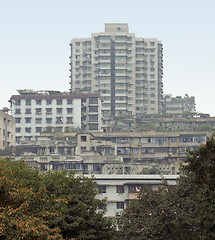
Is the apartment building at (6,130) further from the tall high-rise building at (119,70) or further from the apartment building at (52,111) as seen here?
the tall high-rise building at (119,70)

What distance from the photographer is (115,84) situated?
188m

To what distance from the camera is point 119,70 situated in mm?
189125

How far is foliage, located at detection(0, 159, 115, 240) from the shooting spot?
26.9 metres

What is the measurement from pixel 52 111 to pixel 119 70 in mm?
41757

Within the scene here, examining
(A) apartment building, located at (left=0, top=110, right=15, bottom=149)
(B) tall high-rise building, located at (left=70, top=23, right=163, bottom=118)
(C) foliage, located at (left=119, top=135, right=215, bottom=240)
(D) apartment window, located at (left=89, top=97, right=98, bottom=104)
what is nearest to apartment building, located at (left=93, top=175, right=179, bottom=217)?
(C) foliage, located at (left=119, top=135, right=215, bottom=240)

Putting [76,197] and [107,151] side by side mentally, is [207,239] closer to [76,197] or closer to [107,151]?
[76,197]

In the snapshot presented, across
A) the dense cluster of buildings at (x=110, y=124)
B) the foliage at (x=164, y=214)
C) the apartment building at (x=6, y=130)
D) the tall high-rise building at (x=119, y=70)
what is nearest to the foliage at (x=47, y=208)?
the foliage at (x=164, y=214)

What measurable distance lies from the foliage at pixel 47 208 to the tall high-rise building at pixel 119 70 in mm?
139242

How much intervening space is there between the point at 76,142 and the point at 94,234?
8189 centimetres

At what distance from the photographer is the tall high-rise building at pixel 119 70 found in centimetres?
18850

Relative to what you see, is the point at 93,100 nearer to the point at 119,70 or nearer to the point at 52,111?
the point at 52,111

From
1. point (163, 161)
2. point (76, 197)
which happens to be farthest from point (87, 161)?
point (76, 197)

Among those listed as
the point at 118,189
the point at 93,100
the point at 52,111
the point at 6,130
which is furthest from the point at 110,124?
the point at 118,189

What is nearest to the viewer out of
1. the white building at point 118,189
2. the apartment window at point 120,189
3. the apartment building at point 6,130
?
the white building at point 118,189
